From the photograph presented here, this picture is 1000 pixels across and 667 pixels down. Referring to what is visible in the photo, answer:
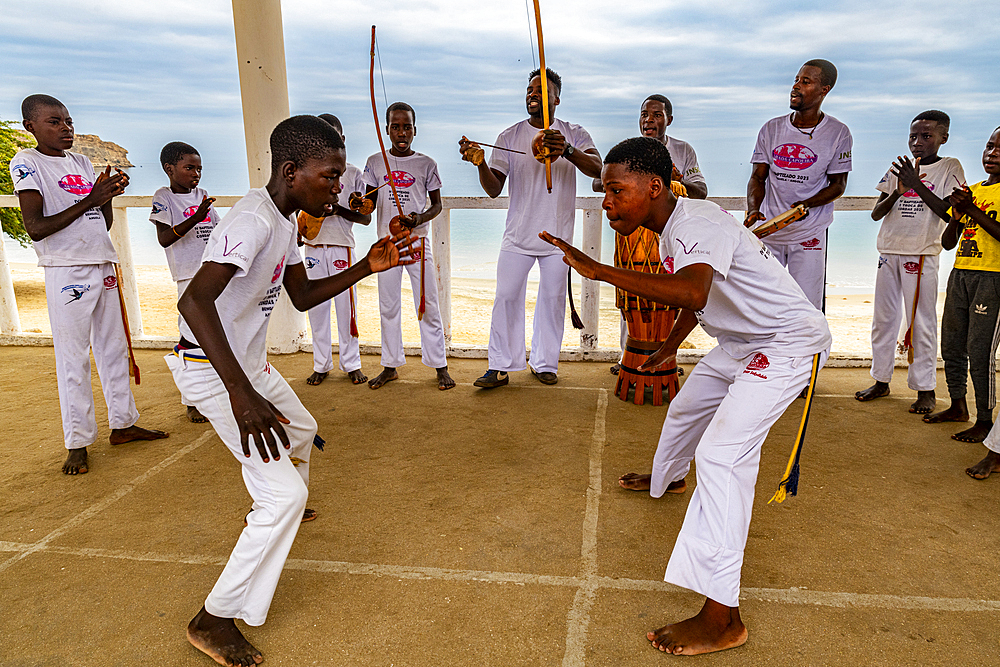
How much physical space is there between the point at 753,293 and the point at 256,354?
1.93 m

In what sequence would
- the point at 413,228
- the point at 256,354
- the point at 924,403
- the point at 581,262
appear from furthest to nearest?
the point at 413,228, the point at 924,403, the point at 256,354, the point at 581,262

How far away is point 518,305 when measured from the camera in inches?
209

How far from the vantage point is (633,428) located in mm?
4379

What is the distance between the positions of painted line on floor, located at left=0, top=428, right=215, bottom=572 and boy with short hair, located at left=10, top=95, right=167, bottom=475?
42 centimetres

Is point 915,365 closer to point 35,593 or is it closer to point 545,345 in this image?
point 545,345

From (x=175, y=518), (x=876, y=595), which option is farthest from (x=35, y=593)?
(x=876, y=595)

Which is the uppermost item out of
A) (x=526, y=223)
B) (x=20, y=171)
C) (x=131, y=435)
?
(x=20, y=171)

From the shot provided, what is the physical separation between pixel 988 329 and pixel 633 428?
225 cm

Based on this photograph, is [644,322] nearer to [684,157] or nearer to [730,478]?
[684,157]

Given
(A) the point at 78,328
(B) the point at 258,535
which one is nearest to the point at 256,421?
(B) the point at 258,535

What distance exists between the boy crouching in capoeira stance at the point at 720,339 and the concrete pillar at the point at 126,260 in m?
5.81

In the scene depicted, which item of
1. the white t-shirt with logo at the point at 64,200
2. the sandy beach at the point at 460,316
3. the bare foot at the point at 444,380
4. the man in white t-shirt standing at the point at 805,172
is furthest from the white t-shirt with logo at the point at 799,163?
the white t-shirt with logo at the point at 64,200

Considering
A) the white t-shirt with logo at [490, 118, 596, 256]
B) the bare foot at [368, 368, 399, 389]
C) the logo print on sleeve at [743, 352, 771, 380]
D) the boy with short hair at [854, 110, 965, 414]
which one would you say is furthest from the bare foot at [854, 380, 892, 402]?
the bare foot at [368, 368, 399, 389]

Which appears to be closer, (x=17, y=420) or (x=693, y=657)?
(x=693, y=657)
